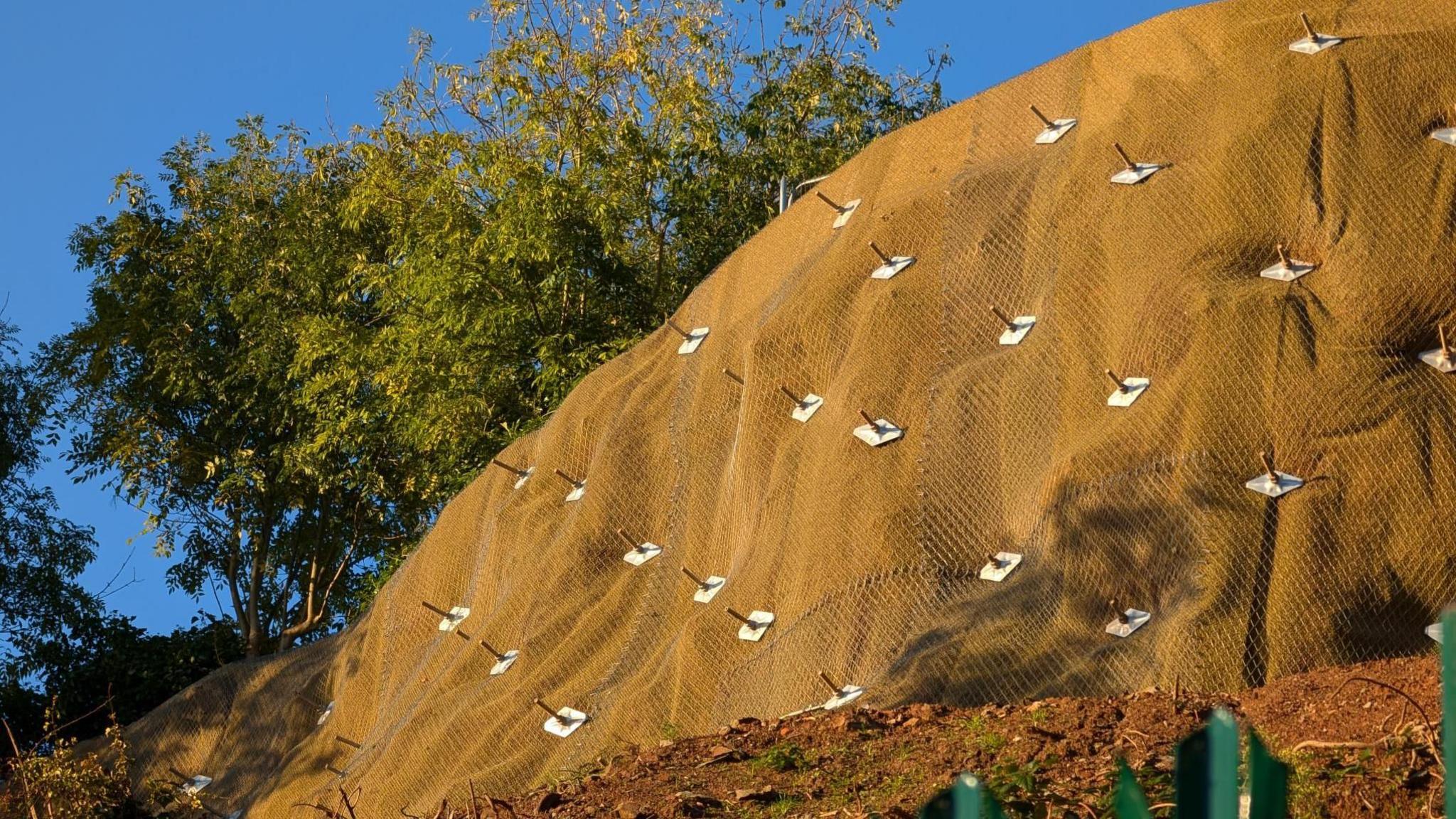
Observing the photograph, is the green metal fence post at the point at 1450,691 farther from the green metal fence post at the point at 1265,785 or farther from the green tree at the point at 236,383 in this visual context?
the green tree at the point at 236,383

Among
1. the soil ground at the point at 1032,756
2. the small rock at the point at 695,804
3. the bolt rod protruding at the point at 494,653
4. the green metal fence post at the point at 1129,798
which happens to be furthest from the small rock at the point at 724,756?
the green metal fence post at the point at 1129,798

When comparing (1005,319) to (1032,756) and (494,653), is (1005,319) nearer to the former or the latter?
(1032,756)

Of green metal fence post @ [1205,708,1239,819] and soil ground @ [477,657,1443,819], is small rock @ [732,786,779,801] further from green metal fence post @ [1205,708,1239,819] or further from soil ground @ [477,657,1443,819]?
green metal fence post @ [1205,708,1239,819]

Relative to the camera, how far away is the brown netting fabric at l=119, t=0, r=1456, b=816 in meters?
6.39

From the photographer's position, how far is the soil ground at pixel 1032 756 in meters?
4.41

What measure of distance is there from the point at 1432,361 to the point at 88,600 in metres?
16.6

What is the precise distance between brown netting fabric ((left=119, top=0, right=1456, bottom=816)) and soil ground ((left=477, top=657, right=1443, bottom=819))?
0.62 m

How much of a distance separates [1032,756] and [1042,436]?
2503 millimetres

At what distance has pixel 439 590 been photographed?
11000 millimetres

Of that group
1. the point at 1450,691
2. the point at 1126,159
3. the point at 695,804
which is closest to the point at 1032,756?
the point at 695,804

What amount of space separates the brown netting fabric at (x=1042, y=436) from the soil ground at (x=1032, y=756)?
0.62 metres

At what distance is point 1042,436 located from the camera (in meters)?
7.37

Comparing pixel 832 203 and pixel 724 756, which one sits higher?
pixel 832 203

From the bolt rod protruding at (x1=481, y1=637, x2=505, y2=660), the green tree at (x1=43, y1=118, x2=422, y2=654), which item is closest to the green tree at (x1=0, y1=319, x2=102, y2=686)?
the green tree at (x1=43, y1=118, x2=422, y2=654)
